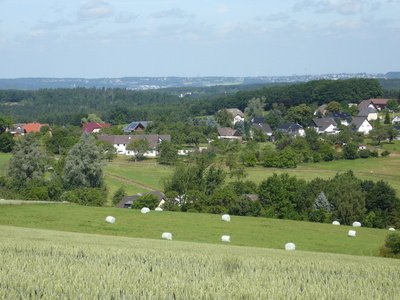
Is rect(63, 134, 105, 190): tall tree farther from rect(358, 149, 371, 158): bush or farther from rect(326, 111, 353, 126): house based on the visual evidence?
rect(326, 111, 353, 126): house

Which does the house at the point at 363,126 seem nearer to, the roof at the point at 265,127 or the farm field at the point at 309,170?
the roof at the point at 265,127

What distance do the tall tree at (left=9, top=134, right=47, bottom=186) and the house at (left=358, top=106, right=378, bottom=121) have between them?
8062cm

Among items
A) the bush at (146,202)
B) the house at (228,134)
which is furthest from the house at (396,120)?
the bush at (146,202)

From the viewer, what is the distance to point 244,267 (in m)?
14.1

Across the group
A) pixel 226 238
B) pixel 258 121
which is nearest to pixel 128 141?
pixel 258 121

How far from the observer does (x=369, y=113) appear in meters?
114

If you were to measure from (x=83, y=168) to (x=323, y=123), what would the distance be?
69105 millimetres

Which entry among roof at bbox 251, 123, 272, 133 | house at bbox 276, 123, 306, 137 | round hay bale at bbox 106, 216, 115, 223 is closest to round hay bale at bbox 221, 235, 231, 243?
round hay bale at bbox 106, 216, 115, 223

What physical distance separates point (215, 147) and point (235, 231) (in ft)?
173

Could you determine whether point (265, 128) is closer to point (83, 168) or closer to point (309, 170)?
point (309, 170)

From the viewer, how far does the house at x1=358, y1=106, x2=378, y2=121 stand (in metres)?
113

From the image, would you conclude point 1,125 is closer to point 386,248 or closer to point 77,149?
point 77,149

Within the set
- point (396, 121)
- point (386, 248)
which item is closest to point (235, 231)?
point (386, 248)

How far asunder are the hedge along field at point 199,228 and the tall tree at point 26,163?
18490 mm
